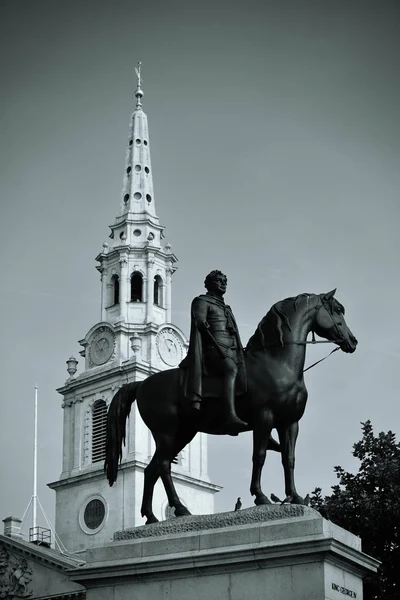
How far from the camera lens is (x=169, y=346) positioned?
327ft

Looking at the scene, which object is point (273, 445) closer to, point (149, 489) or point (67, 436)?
point (149, 489)

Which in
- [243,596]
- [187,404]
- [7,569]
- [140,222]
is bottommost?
[243,596]

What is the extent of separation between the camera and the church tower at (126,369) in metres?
94.4

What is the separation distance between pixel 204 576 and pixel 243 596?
71 centimetres

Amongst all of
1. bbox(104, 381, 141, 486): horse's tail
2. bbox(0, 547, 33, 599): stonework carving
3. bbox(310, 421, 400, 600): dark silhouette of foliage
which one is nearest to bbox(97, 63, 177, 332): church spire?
bbox(0, 547, 33, 599): stonework carving

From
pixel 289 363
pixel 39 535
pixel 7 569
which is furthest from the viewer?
pixel 39 535

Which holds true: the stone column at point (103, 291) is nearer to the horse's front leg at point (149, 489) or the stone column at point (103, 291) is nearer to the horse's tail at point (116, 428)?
the horse's tail at point (116, 428)

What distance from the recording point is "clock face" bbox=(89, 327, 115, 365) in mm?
98938

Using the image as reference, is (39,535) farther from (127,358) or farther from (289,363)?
(289,363)

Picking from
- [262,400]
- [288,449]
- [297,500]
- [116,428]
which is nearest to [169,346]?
[116,428]

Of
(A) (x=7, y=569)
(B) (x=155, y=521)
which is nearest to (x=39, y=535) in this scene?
(A) (x=7, y=569)

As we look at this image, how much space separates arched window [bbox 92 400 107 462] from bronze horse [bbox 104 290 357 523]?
3067 inches

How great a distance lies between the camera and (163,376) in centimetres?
1914

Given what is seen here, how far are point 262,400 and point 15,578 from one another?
72.1 m
